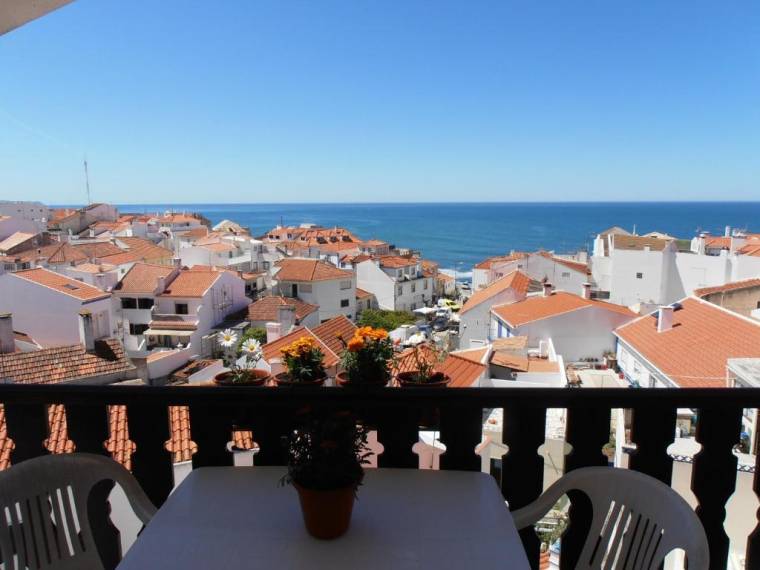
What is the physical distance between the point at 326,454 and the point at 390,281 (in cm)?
3121

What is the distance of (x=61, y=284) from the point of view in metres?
17.5

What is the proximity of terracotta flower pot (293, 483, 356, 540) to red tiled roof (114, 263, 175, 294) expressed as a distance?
79.1ft

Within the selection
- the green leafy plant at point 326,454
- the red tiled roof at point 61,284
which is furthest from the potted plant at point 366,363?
the red tiled roof at point 61,284

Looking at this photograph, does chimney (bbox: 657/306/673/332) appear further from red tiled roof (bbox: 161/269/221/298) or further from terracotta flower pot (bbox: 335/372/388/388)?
red tiled roof (bbox: 161/269/221/298)

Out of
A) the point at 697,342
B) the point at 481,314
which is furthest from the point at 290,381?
the point at 481,314

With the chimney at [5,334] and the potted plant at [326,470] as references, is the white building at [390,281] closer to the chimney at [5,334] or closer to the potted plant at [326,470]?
the chimney at [5,334]

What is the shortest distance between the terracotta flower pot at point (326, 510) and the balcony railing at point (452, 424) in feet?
1.16

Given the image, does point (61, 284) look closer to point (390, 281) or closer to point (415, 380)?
point (390, 281)

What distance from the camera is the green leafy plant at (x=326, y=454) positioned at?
1.18m

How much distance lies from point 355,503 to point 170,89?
72.7ft

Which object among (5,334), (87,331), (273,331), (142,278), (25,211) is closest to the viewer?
(5,334)

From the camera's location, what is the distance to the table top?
3.74 ft

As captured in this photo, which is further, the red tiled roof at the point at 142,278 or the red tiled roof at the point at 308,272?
the red tiled roof at the point at 308,272

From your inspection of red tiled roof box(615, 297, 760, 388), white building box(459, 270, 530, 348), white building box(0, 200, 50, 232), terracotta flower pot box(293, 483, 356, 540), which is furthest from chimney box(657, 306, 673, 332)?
white building box(0, 200, 50, 232)
